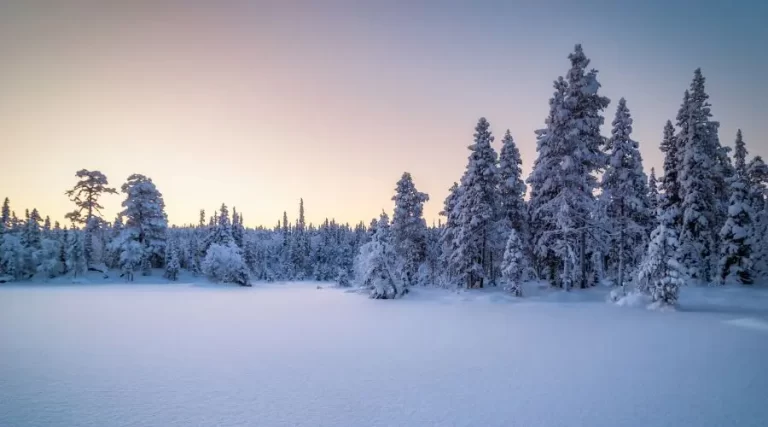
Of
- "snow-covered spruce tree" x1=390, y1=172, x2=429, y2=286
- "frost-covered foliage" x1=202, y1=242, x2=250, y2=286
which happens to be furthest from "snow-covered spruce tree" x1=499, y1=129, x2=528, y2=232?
"frost-covered foliage" x1=202, y1=242, x2=250, y2=286

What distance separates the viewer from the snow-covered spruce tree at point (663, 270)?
21.7 m

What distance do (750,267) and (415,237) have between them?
2950cm

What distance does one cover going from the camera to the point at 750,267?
3164cm

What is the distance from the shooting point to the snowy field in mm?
6676

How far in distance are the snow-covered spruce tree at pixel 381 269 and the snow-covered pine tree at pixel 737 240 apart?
26280mm

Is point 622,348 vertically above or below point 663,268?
below

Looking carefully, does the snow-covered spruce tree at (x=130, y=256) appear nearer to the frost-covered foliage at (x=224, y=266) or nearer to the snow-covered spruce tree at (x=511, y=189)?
the frost-covered foliage at (x=224, y=266)

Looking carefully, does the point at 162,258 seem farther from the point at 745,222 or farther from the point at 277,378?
the point at 745,222

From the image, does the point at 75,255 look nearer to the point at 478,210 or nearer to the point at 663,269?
the point at 478,210

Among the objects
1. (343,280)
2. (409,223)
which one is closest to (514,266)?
(409,223)

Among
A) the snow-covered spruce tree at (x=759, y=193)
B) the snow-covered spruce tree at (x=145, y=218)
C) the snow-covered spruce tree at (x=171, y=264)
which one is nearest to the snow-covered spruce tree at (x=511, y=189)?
the snow-covered spruce tree at (x=759, y=193)

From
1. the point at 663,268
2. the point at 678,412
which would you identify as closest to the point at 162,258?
the point at 663,268

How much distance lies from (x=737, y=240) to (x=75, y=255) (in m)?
69.3

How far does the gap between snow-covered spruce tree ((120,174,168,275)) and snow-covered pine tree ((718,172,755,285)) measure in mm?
63960
